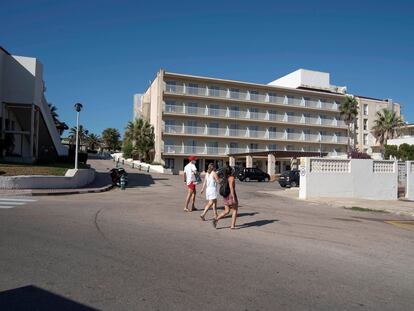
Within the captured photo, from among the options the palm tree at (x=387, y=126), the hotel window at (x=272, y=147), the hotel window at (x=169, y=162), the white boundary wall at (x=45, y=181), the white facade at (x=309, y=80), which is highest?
the white facade at (x=309, y=80)

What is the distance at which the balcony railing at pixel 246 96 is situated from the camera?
5709cm

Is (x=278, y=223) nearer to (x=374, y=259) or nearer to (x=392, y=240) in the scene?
(x=392, y=240)

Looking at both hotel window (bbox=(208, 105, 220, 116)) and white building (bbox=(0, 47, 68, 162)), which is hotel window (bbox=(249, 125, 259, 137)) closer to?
hotel window (bbox=(208, 105, 220, 116))

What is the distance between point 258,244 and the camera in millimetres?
Result: 7695

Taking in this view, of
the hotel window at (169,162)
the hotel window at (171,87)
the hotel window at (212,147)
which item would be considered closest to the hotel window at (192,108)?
the hotel window at (171,87)

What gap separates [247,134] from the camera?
60.8 metres

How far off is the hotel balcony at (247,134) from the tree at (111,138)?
188 feet

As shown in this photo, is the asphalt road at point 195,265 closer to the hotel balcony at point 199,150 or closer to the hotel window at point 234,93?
the hotel balcony at point 199,150

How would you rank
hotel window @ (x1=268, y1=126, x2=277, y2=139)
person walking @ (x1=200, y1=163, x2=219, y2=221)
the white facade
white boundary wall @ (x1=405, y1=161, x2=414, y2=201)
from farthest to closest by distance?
the white facade → hotel window @ (x1=268, y1=126, x2=277, y2=139) → white boundary wall @ (x1=405, y1=161, x2=414, y2=201) → person walking @ (x1=200, y1=163, x2=219, y2=221)

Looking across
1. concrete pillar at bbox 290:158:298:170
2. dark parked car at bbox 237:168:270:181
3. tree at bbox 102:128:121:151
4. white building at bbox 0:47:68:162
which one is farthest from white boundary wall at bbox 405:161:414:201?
tree at bbox 102:128:121:151

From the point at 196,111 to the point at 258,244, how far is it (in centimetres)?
5113

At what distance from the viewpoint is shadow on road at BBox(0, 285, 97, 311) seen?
13.4 feet

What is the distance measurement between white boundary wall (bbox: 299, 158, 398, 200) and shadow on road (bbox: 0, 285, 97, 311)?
16.0 m

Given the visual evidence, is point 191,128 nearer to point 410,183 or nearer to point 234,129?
point 234,129
